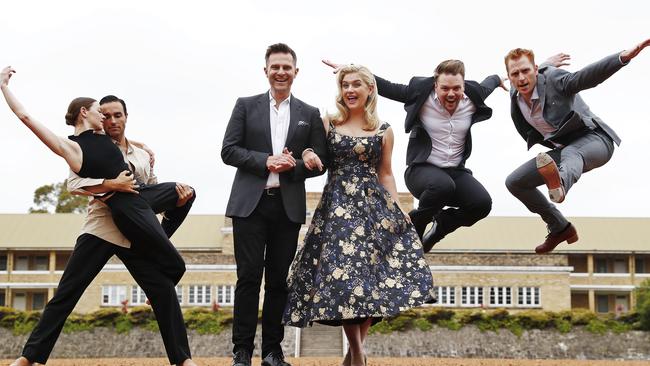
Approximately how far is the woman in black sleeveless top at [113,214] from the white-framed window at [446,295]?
46.5m

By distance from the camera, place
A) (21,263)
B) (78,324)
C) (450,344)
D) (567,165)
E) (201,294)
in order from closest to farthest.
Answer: (567,165) < (450,344) < (78,324) < (201,294) < (21,263)

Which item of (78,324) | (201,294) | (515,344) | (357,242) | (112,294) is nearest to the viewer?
(357,242)

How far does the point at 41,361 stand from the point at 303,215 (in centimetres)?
246

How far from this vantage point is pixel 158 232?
7363mm

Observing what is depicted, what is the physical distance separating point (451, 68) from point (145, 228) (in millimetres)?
3175

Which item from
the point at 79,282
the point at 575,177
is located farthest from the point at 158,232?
the point at 575,177

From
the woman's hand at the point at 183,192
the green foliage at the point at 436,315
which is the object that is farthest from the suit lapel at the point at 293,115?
the green foliage at the point at 436,315

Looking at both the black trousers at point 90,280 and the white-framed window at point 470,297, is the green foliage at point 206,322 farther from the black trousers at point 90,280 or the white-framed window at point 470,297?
the black trousers at point 90,280

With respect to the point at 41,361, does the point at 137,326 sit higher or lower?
lower

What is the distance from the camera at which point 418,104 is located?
8.59 m

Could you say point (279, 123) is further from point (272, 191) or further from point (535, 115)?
point (535, 115)

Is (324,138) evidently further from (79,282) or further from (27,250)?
(27,250)

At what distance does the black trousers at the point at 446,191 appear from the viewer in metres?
8.55

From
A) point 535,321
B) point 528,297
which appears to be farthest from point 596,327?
point 528,297
